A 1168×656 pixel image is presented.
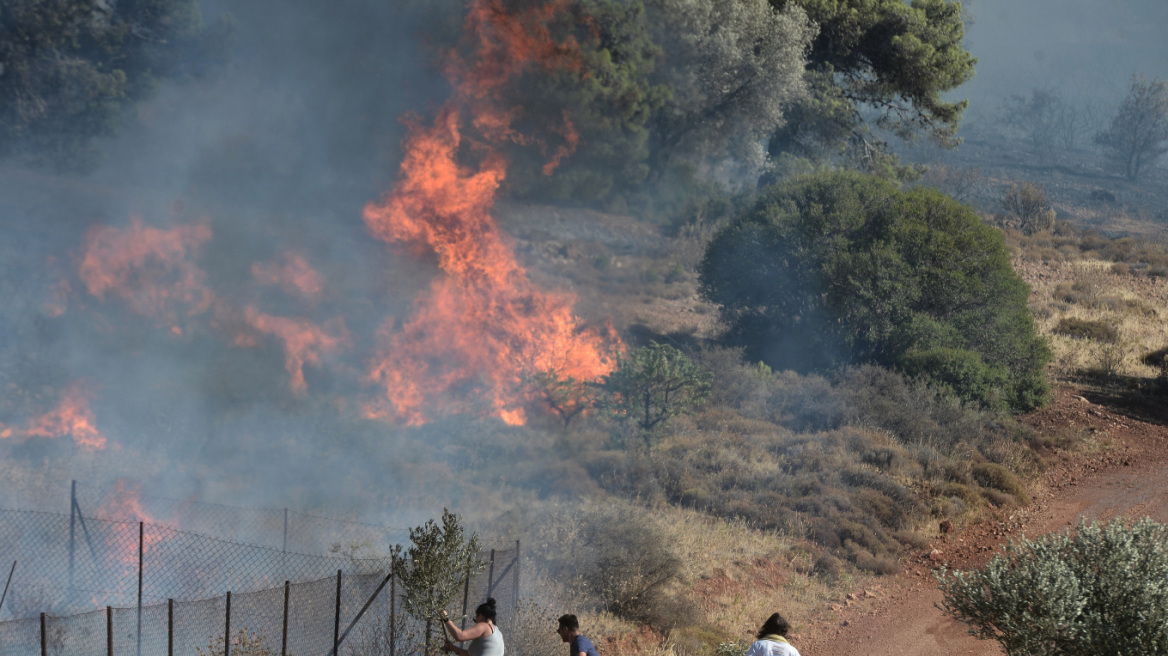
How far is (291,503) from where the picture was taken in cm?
1444

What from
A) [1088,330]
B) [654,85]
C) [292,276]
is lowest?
[1088,330]

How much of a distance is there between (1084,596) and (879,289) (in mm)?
16607

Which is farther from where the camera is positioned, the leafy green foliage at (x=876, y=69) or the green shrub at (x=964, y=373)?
the leafy green foliage at (x=876, y=69)

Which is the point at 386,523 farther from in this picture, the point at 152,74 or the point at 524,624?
the point at 152,74

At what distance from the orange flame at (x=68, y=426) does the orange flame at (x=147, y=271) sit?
9.53 feet

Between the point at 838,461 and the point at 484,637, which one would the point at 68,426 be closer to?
the point at 484,637

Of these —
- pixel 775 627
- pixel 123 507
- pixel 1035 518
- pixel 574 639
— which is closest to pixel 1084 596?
pixel 775 627

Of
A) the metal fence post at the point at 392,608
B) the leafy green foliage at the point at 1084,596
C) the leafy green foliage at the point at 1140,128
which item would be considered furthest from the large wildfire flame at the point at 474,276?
the leafy green foliage at the point at 1140,128

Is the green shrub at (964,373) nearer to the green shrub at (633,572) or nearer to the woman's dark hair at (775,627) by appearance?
the green shrub at (633,572)

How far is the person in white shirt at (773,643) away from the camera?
6.78 meters

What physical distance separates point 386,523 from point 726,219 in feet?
85.3

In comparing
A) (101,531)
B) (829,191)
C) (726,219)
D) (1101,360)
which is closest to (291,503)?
(101,531)

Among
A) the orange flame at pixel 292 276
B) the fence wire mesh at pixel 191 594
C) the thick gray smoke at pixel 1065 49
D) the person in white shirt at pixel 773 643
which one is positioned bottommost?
the fence wire mesh at pixel 191 594

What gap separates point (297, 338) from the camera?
1959 centimetres
